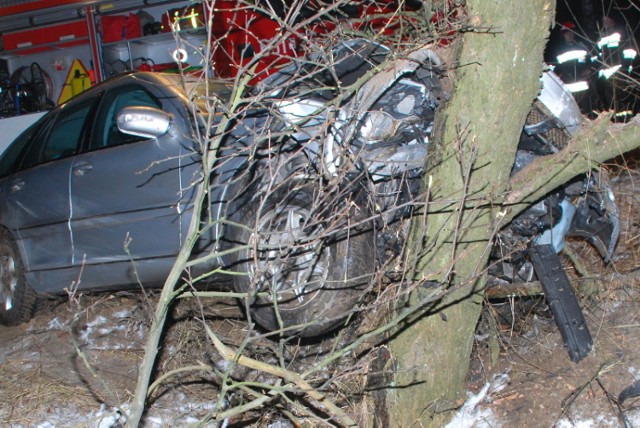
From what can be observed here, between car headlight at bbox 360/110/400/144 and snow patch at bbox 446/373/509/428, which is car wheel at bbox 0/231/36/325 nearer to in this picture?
car headlight at bbox 360/110/400/144

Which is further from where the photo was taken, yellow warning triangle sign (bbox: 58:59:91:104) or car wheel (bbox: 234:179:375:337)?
yellow warning triangle sign (bbox: 58:59:91:104)

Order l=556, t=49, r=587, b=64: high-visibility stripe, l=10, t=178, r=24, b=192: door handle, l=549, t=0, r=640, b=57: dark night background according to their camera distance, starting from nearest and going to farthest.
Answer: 1. l=10, t=178, r=24, b=192: door handle
2. l=556, t=49, r=587, b=64: high-visibility stripe
3. l=549, t=0, r=640, b=57: dark night background

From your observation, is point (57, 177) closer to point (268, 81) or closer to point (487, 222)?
point (268, 81)

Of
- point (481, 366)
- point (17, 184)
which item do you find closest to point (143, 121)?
point (17, 184)

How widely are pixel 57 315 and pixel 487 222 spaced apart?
366 cm

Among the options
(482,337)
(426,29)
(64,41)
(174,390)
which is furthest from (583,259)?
(64,41)

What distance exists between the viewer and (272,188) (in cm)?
360

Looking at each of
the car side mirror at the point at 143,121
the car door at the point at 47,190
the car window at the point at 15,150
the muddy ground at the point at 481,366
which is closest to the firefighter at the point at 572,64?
the muddy ground at the point at 481,366

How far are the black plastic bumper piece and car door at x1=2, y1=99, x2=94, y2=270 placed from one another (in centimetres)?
311

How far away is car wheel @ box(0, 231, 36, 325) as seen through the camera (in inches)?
214

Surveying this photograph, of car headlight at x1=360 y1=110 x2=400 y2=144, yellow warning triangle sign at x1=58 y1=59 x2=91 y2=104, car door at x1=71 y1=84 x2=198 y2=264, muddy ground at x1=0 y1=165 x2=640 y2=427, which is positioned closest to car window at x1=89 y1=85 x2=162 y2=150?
car door at x1=71 y1=84 x2=198 y2=264

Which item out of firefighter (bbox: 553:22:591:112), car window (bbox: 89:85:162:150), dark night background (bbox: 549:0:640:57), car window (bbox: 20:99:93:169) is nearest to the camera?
car window (bbox: 89:85:162:150)

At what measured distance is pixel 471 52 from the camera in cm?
336

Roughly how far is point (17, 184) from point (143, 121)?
1.87 meters
